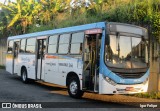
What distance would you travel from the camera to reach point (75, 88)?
12.3 m

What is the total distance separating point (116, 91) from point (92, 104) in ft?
3.35

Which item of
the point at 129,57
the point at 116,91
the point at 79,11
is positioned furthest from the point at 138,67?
the point at 79,11

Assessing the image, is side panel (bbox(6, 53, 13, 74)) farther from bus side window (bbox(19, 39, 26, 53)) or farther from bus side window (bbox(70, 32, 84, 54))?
bus side window (bbox(70, 32, 84, 54))

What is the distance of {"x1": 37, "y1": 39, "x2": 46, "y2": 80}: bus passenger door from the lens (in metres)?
15.6

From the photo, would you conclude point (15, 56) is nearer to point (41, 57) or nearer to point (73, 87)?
point (41, 57)

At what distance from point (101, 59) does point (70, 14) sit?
13125 mm

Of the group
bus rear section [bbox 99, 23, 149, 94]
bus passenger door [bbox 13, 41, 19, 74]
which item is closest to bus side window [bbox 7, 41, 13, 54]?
bus passenger door [bbox 13, 41, 19, 74]

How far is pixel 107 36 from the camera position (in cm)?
1095

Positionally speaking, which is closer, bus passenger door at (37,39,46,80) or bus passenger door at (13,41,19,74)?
bus passenger door at (37,39,46,80)

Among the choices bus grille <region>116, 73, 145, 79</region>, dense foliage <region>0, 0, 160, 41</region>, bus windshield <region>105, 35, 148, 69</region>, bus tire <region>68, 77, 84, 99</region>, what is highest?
dense foliage <region>0, 0, 160, 41</region>

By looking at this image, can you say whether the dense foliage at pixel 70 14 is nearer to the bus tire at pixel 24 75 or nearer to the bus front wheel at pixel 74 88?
the bus front wheel at pixel 74 88

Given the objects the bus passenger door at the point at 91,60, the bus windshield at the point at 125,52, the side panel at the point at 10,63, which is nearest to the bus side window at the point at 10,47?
the side panel at the point at 10,63

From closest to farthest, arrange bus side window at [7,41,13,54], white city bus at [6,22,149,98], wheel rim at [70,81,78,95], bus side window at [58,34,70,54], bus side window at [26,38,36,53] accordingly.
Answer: white city bus at [6,22,149,98] → wheel rim at [70,81,78,95] → bus side window at [58,34,70,54] → bus side window at [26,38,36,53] → bus side window at [7,41,13,54]

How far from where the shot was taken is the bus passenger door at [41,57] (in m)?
15.6
